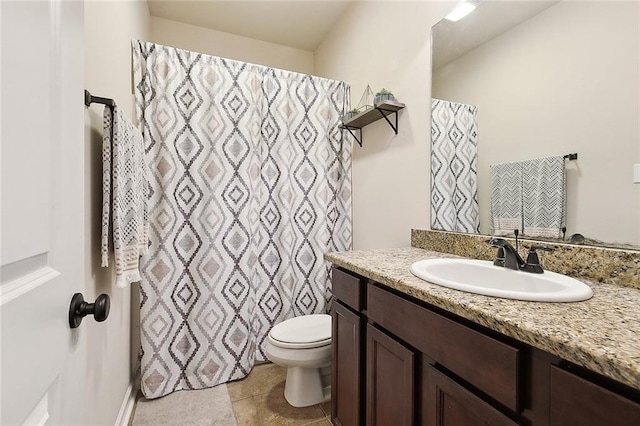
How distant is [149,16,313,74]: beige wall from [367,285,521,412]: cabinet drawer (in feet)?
8.49

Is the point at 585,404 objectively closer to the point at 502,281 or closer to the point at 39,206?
the point at 502,281

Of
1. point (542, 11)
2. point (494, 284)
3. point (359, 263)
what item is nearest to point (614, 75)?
point (542, 11)

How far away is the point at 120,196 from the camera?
114 cm

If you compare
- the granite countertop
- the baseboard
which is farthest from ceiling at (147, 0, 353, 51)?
the baseboard

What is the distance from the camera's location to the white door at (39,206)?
385mm

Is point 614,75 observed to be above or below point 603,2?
below

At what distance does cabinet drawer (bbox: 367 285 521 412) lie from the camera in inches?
25.9

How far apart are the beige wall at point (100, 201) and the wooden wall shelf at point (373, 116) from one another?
4.39 feet

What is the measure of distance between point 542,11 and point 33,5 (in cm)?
155

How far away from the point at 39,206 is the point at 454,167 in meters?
1.59

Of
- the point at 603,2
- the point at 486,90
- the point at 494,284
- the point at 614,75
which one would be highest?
the point at 603,2

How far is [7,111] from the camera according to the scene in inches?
15.3

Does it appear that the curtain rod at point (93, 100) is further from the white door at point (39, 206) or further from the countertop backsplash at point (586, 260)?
the countertop backsplash at point (586, 260)

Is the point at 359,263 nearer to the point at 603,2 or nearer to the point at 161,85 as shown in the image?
the point at 603,2
